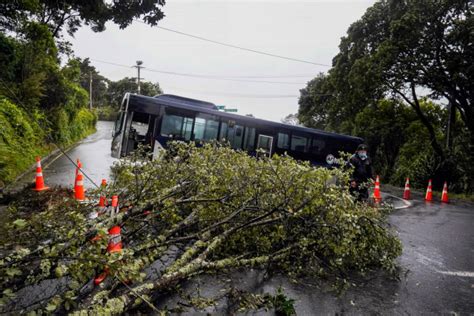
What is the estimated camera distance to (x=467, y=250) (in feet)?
19.0

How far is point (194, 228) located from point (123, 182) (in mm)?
Answer: 1382

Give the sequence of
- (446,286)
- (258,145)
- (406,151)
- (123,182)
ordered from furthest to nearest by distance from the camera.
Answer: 1. (406,151)
2. (258,145)
3. (123,182)
4. (446,286)

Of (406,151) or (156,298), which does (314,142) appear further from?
(156,298)

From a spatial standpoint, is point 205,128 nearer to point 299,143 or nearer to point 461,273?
point 299,143

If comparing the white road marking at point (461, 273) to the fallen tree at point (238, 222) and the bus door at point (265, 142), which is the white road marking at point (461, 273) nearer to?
the fallen tree at point (238, 222)

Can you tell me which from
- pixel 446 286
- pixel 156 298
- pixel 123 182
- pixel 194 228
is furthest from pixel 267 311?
pixel 123 182

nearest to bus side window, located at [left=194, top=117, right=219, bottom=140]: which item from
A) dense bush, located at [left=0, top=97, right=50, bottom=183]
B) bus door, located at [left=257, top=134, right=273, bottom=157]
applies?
bus door, located at [left=257, top=134, right=273, bottom=157]

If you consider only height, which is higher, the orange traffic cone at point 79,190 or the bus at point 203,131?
the bus at point 203,131

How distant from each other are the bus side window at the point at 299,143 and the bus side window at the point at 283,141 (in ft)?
0.88

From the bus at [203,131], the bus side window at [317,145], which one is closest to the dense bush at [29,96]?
the bus at [203,131]

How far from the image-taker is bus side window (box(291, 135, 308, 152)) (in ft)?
47.9

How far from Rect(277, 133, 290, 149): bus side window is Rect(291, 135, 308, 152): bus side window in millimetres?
269

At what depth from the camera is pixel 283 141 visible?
14391 millimetres

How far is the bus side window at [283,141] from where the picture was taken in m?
14.3
